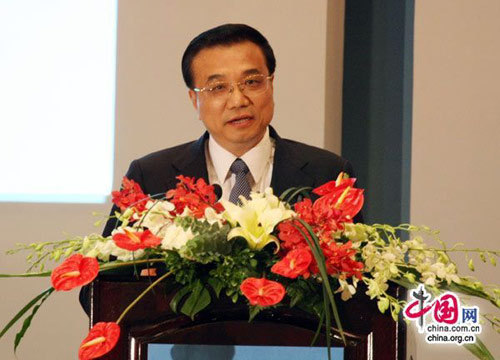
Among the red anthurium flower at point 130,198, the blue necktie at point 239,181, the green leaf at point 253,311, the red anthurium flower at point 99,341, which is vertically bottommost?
the red anthurium flower at point 99,341

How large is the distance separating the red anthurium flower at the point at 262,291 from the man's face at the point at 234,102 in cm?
113

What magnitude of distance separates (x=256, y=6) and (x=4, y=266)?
139cm

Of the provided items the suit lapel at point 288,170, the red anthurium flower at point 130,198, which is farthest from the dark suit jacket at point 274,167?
the red anthurium flower at point 130,198

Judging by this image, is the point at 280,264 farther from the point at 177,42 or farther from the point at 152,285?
the point at 177,42

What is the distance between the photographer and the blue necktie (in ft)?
6.66

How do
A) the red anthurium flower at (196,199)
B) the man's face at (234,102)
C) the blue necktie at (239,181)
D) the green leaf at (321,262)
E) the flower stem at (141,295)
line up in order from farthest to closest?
the man's face at (234,102) < the blue necktie at (239,181) < the red anthurium flower at (196,199) < the flower stem at (141,295) < the green leaf at (321,262)

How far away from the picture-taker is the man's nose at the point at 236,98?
2117mm

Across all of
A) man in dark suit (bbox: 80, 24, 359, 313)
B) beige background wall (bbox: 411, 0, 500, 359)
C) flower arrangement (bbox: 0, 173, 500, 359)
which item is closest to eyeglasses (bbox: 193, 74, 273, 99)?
man in dark suit (bbox: 80, 24, 359, 313)

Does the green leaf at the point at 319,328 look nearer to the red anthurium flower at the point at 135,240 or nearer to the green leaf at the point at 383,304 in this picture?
the green leaf at the point at 383,304

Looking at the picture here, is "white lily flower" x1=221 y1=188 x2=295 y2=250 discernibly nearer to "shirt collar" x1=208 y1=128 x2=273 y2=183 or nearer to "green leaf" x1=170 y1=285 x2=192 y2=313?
"green leaf" x1=170 y1=285 x2=192 y2=313

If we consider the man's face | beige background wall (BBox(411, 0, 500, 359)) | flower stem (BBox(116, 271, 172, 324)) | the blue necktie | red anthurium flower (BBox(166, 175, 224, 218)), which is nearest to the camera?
flower stem (BBox(116, 271, 172, 324))

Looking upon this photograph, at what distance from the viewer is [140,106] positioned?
3340mm

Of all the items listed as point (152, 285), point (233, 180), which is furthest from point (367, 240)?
point (233, 180)

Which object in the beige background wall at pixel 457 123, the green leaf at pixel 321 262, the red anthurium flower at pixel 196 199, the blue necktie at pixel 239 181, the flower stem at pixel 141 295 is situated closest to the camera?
the green leaf at pixel 321 262
